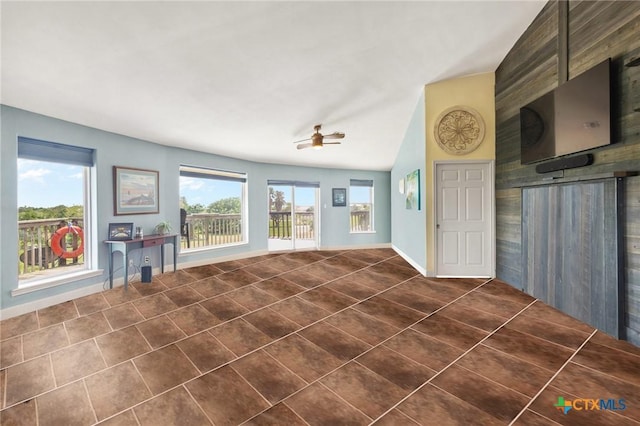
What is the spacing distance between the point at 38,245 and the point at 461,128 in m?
5.78

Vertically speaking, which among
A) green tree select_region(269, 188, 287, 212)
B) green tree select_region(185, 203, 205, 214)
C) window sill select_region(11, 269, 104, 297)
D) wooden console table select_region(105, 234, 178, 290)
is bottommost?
window sill select_region(11, 269, 104, 297)

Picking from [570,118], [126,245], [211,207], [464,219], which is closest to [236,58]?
[126,245]

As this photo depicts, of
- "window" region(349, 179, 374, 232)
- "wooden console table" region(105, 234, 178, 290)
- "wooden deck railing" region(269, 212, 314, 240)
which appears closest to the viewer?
"wooden console table" region(105, 234, 178, 290)

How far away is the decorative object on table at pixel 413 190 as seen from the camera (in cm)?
431

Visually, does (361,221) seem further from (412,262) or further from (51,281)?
(51,281)

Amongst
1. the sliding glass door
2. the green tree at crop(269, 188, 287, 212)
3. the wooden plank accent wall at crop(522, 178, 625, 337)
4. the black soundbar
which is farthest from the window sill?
the black soundbar

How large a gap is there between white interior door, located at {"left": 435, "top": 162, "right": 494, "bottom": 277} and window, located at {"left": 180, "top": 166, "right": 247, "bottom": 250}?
4236 millimetres

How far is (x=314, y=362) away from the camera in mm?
1960

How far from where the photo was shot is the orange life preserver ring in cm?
340

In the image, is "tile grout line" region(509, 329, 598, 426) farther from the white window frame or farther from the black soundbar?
the white window frame

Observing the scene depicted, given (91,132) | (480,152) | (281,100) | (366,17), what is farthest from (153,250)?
(480,152)

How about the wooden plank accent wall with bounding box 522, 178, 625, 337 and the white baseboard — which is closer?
the wooden plank accent wall with bounding box 522, 178, 625, 337

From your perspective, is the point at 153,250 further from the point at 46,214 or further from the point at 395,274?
the point at 395,274

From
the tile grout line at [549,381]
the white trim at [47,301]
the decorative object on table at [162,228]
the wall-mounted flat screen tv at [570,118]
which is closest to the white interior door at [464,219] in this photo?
the wall-mounted flat screen tv at [570,118]
